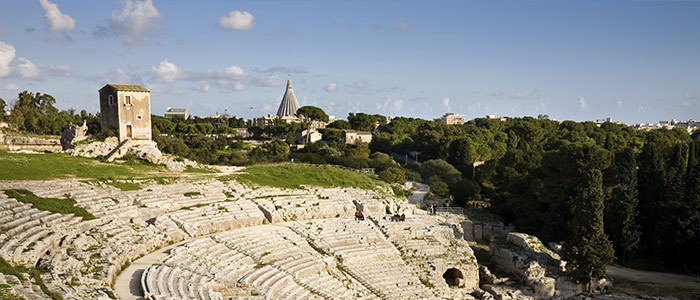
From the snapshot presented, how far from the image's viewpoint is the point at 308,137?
66000 mm

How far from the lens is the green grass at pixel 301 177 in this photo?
32.1 meters

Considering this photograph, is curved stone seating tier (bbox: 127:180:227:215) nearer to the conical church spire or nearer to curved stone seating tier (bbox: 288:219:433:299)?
curved stone seating tier (bbox: 288:219:433:299)

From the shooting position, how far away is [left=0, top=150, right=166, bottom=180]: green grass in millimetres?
22344

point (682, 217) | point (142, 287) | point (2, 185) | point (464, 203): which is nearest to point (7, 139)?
point (2, 185)

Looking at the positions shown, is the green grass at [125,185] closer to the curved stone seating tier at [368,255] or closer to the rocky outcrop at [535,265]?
the curved stone seating tier at [368,255]

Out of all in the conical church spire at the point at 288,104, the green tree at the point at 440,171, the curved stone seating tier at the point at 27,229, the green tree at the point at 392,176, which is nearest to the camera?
the curved stone seating tier at the point at 27,229

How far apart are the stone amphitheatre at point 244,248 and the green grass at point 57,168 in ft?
4.81

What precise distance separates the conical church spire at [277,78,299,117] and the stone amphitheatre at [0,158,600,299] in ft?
261

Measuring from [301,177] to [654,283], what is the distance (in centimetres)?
2119

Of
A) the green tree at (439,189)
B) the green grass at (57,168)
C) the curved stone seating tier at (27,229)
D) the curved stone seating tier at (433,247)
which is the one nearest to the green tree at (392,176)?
the green tree at (439,189)

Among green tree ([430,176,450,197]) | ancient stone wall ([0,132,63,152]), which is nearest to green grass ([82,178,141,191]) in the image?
ancient stone wall ([0,132,63,152])

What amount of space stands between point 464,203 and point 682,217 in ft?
50.1

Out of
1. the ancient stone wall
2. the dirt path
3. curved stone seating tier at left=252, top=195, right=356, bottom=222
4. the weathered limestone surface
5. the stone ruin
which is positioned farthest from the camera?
the ancient stone wall

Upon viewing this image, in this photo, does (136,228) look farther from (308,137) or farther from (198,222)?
(308,137)
